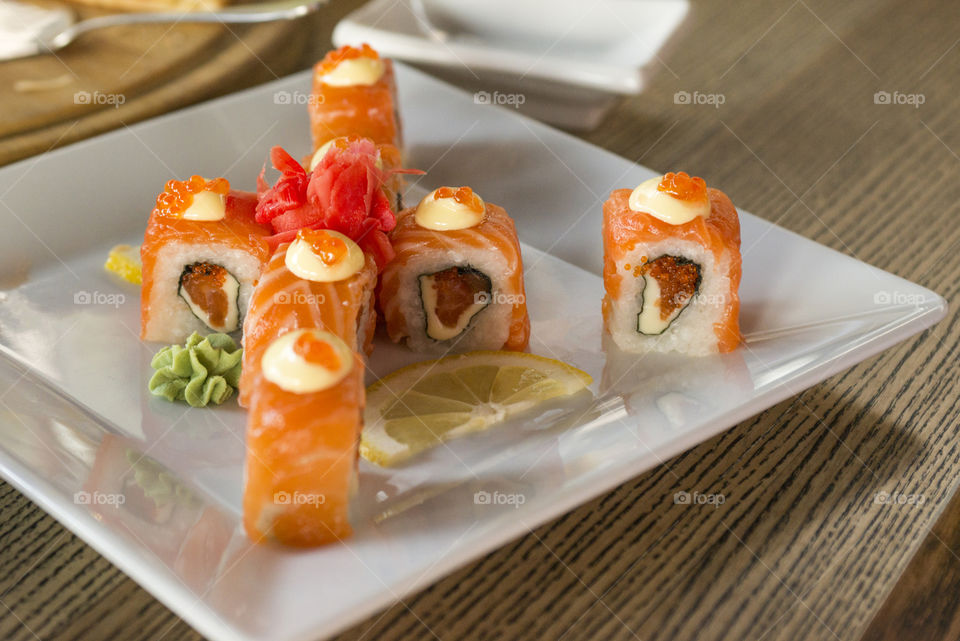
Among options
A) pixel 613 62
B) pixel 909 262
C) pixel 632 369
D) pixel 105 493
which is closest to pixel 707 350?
pixel 632 369

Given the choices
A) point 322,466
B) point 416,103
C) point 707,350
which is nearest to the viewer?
point 322,466

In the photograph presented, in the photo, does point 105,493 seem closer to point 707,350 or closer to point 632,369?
point 632,369

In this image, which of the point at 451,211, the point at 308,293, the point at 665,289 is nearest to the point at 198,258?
the point at 308,293

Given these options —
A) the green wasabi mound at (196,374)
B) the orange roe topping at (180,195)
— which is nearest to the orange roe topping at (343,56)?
the orange roe topping at (180,195)

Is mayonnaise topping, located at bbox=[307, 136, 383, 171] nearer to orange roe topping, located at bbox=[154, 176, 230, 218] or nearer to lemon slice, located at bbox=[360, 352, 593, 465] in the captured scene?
orange roe topping, located at bbox=[154, 176, 230, 218]

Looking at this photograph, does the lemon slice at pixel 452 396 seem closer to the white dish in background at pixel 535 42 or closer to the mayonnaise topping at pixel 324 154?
the mayonnaise topping at pixel 324 154

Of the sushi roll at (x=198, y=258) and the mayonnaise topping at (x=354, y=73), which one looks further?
the mayonnaise topping at (x=354, y=73)

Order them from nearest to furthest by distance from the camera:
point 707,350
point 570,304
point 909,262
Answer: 1. point 707,350
2. point 570,304
3. point 909,262
